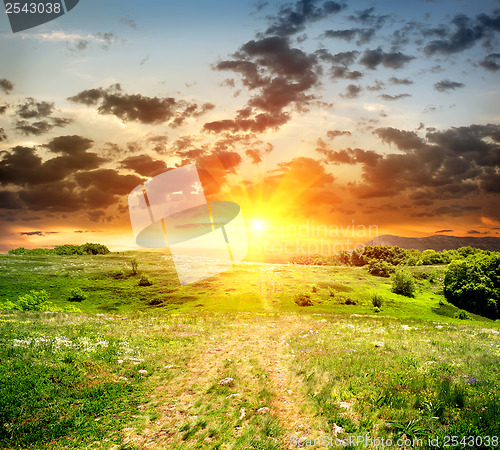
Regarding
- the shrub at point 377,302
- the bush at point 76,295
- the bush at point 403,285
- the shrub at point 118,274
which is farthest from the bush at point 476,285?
the shrub at point 118,274

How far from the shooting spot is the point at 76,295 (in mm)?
63688

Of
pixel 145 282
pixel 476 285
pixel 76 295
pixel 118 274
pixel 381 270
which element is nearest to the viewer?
pixel 76 295

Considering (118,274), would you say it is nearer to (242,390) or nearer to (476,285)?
(242,390)

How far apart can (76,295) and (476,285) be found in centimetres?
10310

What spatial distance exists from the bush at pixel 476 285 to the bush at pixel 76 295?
323 feet

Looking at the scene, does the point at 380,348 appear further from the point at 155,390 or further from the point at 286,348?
the point at 155,390

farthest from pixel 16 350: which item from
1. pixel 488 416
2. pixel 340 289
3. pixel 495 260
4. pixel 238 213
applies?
pixel 495 260

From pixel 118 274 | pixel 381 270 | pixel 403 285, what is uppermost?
pixel 118 274

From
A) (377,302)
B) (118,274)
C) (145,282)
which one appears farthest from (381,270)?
(118,274)

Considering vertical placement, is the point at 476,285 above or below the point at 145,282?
below

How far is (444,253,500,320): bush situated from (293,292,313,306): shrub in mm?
42225

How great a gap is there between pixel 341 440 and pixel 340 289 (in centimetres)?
8055

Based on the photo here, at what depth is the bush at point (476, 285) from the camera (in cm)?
7019

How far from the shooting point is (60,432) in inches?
368
